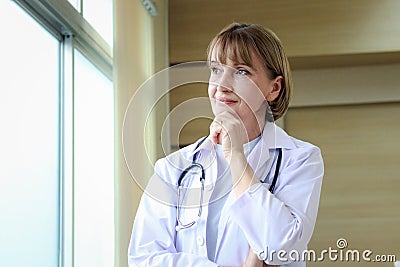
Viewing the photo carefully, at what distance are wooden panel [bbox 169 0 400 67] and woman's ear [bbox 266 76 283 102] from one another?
7.39ft

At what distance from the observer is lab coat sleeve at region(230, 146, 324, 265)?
4.16ft

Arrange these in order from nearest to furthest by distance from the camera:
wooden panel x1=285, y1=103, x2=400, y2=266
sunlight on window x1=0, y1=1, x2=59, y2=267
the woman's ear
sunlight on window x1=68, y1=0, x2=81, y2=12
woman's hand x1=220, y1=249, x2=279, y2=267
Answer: woman's hand x1=220, y1=249, x2=279, y2=267 < the woman's ear < sunlight on window x1=0, y1=1, x2=59, y2=267 < sunlight on window x1=68, y1=0, x2=81, y2=12 < wooden panel x1=285, y1=103, x2=400, y2=266

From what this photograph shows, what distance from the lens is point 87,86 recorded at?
9.66ft

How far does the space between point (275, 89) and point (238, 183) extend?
21 cm

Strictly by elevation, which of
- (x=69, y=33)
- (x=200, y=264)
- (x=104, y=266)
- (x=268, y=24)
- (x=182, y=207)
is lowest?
(x=104, y=266)

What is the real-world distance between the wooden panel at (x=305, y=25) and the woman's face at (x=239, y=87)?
2.30 m

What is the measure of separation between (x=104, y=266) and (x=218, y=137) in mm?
1753

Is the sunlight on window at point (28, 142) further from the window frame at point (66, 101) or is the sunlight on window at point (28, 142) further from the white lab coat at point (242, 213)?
the white lab coat at point (242, 213)

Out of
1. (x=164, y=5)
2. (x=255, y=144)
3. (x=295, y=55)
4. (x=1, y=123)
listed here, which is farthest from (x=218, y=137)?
(x=164, y=5)

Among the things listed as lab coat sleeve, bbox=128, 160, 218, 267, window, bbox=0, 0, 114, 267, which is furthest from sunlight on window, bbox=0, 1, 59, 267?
lab coat sleeve, bbox=128, 160, 218, 267

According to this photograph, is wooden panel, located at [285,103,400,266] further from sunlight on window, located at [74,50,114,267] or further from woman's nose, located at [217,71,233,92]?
woman's nose, located at [217,71,233,92]

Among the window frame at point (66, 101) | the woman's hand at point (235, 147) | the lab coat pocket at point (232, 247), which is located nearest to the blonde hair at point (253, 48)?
the woman's hand at point (235, 147)

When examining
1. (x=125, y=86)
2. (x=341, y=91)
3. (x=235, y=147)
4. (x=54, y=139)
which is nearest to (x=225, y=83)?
(x=235, y=147)

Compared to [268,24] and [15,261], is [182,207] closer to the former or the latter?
[15,261]
